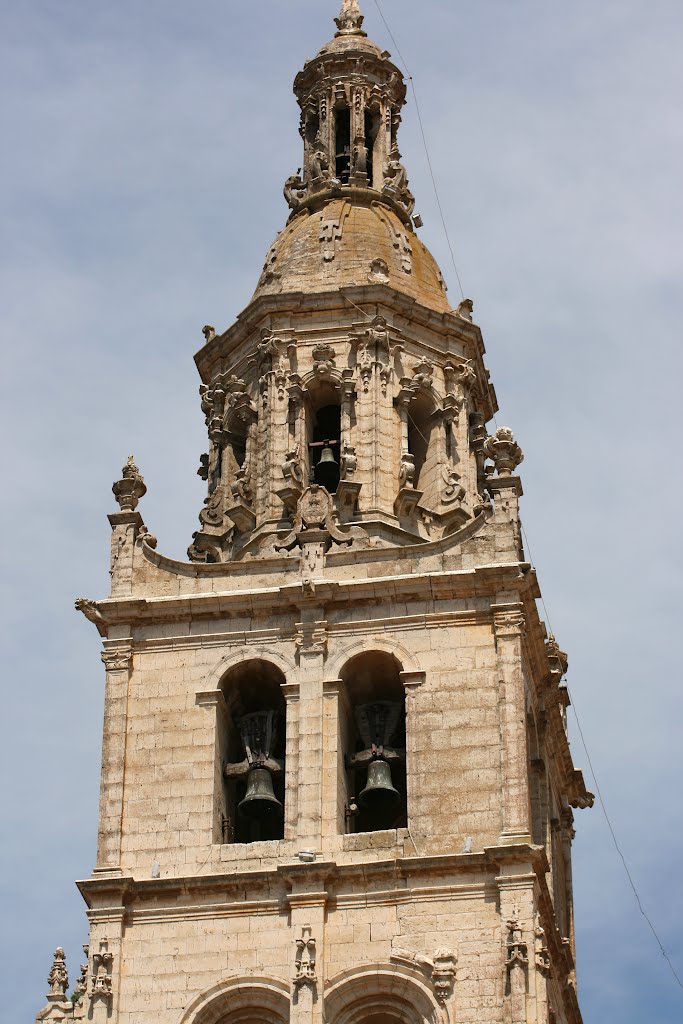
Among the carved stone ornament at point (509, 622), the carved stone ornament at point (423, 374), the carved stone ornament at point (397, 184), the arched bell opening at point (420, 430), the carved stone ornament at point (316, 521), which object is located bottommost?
the carved stone ornament at point (509, 622)

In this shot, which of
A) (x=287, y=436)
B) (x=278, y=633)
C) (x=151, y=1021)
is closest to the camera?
(x=151, y=1021)

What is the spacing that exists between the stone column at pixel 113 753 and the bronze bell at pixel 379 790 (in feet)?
12.7

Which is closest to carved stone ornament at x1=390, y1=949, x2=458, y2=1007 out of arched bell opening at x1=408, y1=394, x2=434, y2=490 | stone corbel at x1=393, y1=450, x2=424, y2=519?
stone corbel at x1=393, y1=450, x2=424, y2=519

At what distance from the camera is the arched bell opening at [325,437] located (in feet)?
169

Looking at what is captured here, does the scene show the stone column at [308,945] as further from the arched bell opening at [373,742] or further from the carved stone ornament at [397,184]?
the carved stone ornament at [397,184]

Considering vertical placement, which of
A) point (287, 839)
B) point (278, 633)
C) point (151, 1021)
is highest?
point (278, 633)

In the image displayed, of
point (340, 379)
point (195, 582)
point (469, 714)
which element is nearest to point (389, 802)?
point (469, 714)

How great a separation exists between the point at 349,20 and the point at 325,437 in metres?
11.1

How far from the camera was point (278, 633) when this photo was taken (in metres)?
48.0

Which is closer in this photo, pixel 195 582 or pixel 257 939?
pixel 257 939

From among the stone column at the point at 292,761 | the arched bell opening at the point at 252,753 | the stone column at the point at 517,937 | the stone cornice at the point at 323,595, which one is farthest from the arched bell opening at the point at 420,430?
the stone column at the point at 517,937

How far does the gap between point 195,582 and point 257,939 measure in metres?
6.68

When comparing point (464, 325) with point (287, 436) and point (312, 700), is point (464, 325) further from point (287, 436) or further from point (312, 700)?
point (312, 700)

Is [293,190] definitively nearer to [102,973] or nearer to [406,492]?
[406,492]
